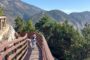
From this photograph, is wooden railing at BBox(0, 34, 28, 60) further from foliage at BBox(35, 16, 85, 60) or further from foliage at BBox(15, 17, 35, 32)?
foliage at BBox(15, 17, 35, 32)

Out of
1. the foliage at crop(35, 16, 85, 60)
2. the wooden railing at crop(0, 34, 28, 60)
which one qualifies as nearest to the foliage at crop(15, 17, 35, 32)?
the foliage at crop(35, 16, 85, 60)

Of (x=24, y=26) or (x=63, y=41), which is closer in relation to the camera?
(x=63, y=41)

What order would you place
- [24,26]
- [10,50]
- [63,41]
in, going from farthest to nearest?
[24,26] → [63,41] → [10,50]

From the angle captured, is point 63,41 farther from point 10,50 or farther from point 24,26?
point 10,50

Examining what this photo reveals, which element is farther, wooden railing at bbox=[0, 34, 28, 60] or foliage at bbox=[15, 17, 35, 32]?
foliage at bbox=[15, 17, 35, 32]

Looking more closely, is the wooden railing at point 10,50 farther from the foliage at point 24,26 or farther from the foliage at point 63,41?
the foliage at point 24,26

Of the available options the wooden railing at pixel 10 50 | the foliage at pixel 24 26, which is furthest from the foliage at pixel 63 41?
the wooden railing at pixel 10 50

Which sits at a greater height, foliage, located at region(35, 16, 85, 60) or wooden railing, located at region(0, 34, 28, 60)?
wooden railing, located at region(0, 34, 28, 60)

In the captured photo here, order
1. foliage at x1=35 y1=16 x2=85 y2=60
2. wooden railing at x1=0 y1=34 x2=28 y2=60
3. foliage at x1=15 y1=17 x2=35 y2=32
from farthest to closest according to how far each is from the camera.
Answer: foliage at x1=15 y1=17 x2=35 y2=32 < foliage at x1=35 y1=16 x2=85 y2=60 < wooden railing at x1=0 y1=34 x2=28 y2=60

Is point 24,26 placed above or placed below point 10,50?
below

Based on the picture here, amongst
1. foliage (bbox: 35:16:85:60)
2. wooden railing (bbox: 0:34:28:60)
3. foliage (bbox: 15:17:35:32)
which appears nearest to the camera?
wooden railing (bbox: 0:34:28:60)

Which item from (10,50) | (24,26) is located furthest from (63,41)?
(10,50)

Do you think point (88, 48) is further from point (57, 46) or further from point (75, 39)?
point (57, 46)

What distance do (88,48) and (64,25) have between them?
29.1 ft
